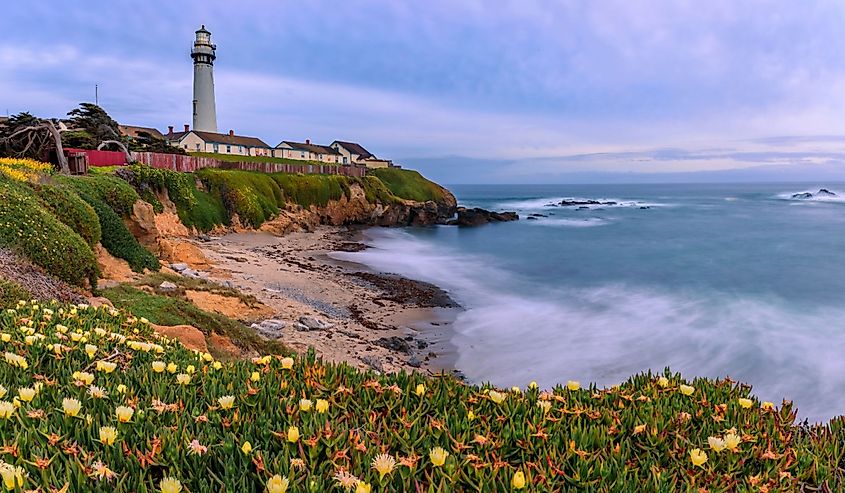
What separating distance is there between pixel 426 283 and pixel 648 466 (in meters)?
23.2

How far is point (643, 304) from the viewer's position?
23.0 m

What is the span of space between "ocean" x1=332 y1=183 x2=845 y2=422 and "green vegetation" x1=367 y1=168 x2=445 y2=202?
55.9 feet

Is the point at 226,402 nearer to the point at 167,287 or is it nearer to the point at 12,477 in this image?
the point at 12,477

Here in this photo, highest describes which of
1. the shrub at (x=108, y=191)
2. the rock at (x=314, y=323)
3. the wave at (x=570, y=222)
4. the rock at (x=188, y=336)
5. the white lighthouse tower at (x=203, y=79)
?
the white lighthouse tower at (x=203, y=79)

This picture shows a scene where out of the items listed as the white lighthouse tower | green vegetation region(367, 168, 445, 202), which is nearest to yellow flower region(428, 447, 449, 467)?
green vegetation region(367, 168, 445, 202)

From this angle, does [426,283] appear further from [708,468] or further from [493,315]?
[708,468]

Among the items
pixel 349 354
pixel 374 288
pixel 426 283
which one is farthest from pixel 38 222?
pixel 426 283

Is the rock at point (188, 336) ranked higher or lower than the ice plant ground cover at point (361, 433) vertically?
lower

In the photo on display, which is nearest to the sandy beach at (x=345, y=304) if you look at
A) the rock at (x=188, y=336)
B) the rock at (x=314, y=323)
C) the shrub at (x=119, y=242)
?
the rock at (x=314, y=323)

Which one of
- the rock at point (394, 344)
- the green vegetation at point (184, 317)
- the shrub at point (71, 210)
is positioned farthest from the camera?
the rock at point (394, 344)

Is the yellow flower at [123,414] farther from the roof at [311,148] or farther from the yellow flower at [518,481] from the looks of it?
the roof at [311,148]

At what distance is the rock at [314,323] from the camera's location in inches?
594

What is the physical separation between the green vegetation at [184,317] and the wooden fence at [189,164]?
15773 mm

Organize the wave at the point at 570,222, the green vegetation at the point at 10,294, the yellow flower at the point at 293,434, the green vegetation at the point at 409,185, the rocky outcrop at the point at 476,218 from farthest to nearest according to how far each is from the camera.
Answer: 1. the green vegetation at the point at 409,185
2. the wave at the point at 570,222
3. the rocky outcrop at the point at 476,218
4. the green vegetation at the point at 10,294
5. the yellow flower at the point at 293,434
